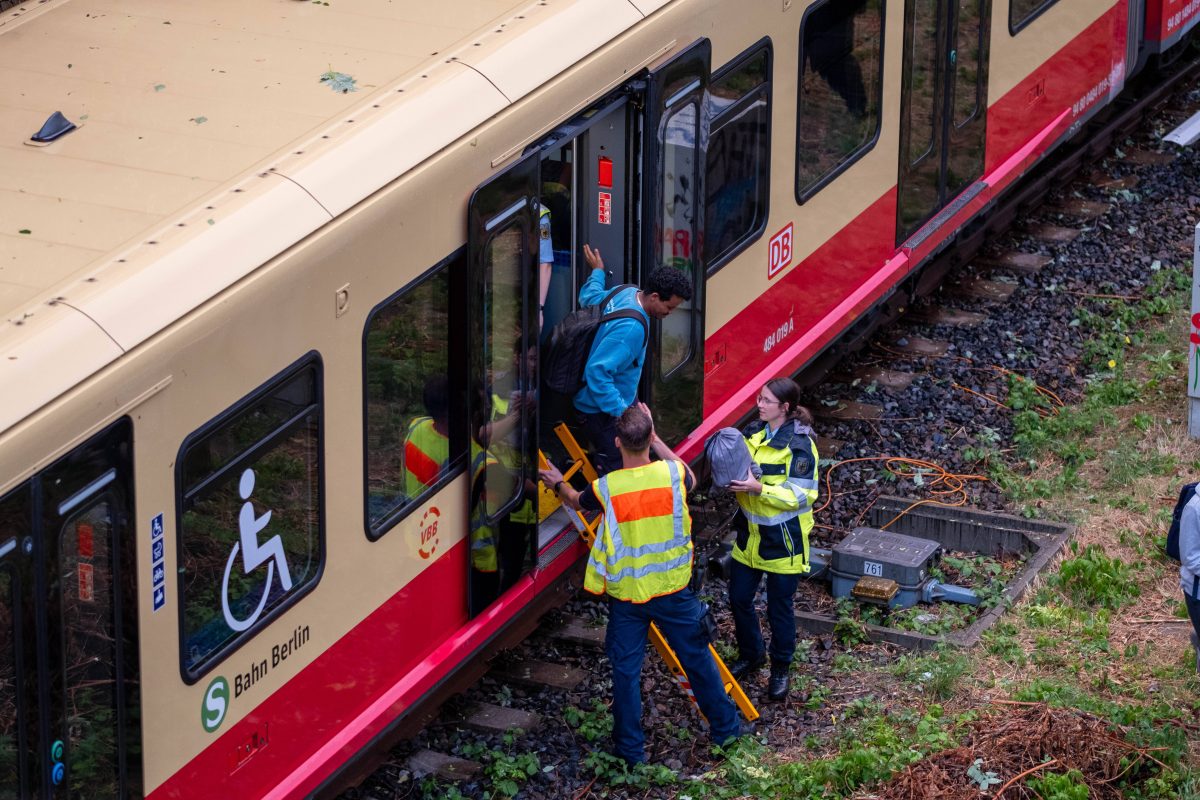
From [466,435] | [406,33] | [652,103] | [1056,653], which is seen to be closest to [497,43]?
[406,33]

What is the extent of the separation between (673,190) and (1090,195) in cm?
597

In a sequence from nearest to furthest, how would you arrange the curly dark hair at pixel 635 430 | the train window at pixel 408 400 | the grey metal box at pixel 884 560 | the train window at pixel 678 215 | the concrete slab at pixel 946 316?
1. the train window at pixel 408 400
2. the curly dark hair at pixel 635 430
3. the train window at pixel 678 215
4. the grey metal box at pixel 884 560
5. the concrete slab at pixel 946 316

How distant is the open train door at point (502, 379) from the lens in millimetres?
7504

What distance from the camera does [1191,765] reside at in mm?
7559

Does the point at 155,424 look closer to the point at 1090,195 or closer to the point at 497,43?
the point at 497,43

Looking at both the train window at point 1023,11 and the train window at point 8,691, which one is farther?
the train window at point 1023,11

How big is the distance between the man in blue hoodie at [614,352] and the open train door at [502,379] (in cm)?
29

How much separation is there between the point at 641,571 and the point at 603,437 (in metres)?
0.87

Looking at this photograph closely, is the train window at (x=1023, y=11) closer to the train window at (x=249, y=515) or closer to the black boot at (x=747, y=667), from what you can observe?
the black boot at (x=747, y=667)

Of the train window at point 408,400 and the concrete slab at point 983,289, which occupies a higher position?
Result: the train window at point 408,400

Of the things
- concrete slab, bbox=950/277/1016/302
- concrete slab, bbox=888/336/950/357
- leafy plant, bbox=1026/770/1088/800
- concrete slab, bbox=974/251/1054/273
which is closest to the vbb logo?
concrete slab, bbox=888/336/950/357

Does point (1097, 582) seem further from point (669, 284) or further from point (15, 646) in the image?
point (15, 646)

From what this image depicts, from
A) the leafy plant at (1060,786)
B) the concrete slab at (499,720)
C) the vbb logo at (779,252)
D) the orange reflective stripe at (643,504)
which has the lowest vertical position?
the concrete slab at (499,720)

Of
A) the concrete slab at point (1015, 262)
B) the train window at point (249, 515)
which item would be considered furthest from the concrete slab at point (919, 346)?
the train window at point (249, 515)
